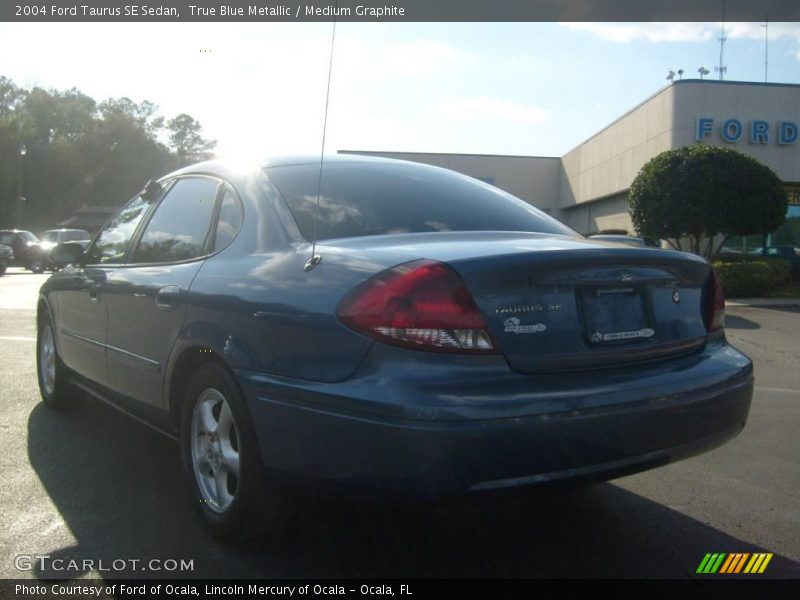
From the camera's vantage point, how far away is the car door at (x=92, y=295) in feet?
14.8

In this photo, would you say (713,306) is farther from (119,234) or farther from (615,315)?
(119,234)

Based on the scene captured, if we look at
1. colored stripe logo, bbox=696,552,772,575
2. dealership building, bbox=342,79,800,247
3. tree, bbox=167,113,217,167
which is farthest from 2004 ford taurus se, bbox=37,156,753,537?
tree, bbox=167,113,217,167

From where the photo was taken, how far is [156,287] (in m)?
3.82

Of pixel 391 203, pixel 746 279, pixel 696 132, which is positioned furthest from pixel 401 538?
pixel 696 132

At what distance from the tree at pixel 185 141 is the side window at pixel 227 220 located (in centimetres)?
7446

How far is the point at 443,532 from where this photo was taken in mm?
3385

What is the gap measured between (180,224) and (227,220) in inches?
21.0

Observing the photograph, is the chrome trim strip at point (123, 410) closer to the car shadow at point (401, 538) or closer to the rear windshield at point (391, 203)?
the car shadow at point (401, 538)

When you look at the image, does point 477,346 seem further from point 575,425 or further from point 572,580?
point 572,580

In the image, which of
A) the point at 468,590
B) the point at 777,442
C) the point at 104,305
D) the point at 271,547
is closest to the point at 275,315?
the point at 271,547

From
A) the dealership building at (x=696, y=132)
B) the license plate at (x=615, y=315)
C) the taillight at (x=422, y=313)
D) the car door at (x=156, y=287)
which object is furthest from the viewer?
the dealership building at (x=696, y=132)

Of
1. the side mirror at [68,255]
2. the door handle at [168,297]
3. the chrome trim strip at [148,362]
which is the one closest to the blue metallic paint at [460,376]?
the door handle at [168,297]

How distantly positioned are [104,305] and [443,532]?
2.30m

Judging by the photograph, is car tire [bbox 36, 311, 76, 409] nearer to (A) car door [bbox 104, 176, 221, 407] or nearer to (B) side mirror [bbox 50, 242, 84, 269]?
(B) side mirror [bbox 50, 242, 84, 269]
